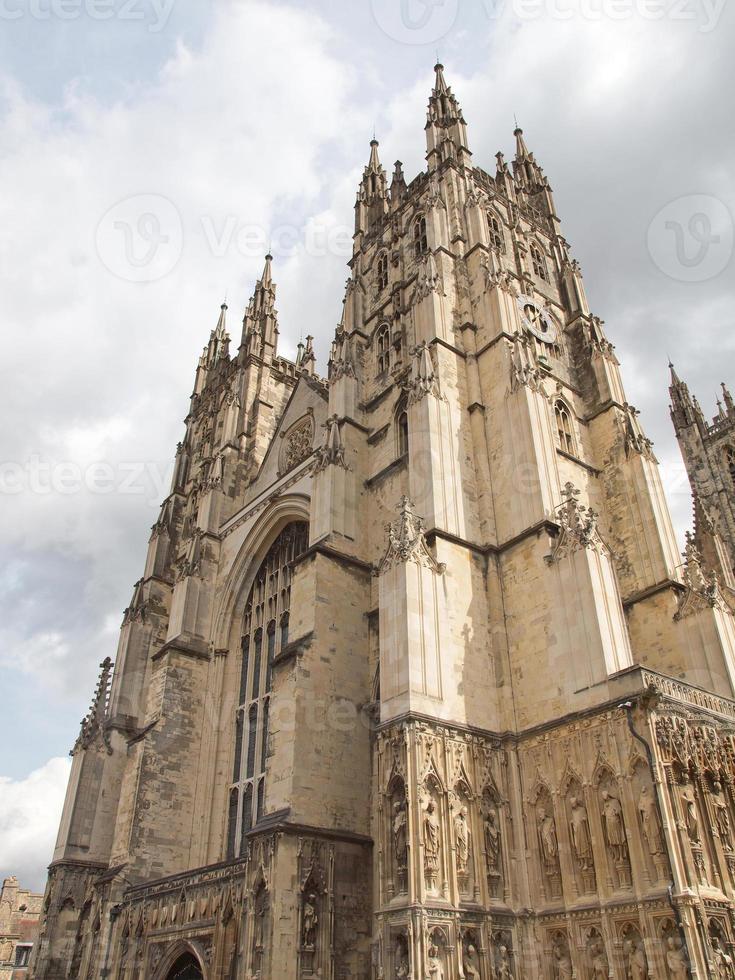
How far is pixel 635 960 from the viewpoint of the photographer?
37.1 ft

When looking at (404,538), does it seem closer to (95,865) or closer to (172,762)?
(172,762)

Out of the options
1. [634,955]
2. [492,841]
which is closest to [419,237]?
[492,841]

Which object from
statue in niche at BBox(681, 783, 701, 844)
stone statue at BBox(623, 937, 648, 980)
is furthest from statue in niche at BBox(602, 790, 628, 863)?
stone statue at BBox(623, 937, 648, 980)

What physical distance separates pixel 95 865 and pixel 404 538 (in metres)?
16.8

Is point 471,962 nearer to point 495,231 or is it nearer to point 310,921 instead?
point 310,921

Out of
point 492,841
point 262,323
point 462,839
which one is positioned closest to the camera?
point 462,839

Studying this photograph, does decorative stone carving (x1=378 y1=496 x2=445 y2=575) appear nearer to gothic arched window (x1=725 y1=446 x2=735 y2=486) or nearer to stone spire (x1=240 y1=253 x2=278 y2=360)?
stone spire (x1=240 y1=253 x2=278 y2=360)

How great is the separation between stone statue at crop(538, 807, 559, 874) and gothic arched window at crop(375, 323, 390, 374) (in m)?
14.3

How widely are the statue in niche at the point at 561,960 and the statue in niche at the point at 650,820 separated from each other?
7.86 ft

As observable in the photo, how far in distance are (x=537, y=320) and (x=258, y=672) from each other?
13.9 m

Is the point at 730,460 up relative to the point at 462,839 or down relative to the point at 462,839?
up

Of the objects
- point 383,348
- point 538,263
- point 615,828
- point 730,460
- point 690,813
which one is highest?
point 730,460

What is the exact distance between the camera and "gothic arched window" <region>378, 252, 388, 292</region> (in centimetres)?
2764

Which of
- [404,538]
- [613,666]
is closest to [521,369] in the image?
[404,538]
